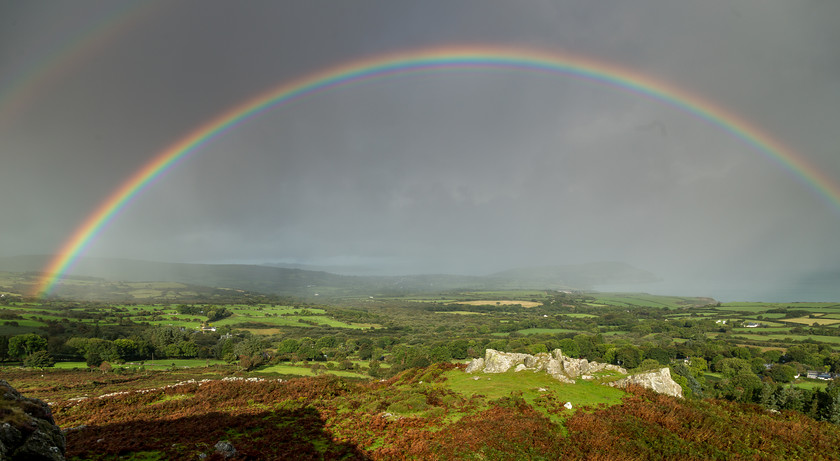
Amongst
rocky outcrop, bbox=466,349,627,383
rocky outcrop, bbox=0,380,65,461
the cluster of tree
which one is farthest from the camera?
the cluster of tree

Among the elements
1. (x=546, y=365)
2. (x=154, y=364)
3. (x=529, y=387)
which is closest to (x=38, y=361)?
(x=154, y=364)

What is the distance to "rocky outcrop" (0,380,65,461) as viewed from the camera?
7.93 meters

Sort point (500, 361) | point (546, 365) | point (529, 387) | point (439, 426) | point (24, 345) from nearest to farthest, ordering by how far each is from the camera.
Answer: point (439, 426) → point (529, 387) → point (546, 365) → point (500, 361) → point (24, 345)

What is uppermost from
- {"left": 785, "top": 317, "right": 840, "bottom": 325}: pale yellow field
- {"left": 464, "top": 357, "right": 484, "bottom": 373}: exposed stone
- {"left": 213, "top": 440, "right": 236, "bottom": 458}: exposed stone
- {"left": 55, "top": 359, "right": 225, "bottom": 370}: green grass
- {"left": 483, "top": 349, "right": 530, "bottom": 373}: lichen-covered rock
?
{"left": 213, "top": 440, "right": 236, "bottom": 458}: exposed stone

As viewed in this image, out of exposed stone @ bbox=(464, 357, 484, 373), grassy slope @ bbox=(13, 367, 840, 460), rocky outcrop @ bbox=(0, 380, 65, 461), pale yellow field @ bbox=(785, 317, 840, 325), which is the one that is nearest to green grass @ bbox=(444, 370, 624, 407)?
grassy slope @ bbox=(13, 367, 840, 460)

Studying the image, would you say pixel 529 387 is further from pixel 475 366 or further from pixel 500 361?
pixel 475 366

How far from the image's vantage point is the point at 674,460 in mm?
12656

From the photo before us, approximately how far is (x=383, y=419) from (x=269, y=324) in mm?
122354

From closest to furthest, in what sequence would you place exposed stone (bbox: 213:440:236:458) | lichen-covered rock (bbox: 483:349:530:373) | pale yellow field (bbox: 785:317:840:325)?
exposed stone (bbox: 213:440:236:458), lichen-covered rock (bbox: 483:349:530:373), pale yellow field (bbox: 785:317:840:325)

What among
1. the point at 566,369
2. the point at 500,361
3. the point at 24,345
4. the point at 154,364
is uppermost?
the point at 566,369

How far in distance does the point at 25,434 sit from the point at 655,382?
3020 centimetres

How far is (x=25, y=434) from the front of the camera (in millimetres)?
8508

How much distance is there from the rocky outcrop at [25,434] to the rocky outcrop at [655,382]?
91.0 ft

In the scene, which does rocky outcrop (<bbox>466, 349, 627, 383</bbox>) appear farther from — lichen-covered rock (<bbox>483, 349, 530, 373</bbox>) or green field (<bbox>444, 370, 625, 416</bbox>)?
green field (<bbox>444, 370, 625, 416</bbox>)
